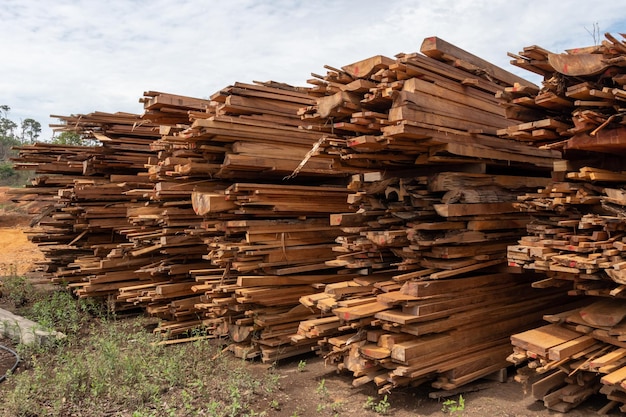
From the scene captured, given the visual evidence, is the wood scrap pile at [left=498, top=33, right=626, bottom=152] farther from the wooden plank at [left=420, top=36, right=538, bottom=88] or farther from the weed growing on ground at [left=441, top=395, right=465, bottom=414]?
the weed growing on ground at [left=441, top=395, right=465, bottom=414]

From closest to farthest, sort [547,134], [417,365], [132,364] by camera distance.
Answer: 1. [547,134]
2. [417,365]
3. [132,364]

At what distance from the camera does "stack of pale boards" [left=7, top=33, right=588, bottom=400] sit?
16.1 feet

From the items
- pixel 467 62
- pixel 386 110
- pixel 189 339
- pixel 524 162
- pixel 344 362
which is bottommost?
pixel 189 339

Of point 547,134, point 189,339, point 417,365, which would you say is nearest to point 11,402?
point 189,339

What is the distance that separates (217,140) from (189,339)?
314 centimetres

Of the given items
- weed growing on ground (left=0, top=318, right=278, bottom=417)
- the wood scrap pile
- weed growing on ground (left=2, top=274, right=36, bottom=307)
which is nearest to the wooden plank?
the wood scrap pile

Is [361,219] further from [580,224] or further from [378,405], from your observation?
[580,224]

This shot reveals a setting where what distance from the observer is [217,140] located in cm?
673

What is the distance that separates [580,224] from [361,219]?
244cm

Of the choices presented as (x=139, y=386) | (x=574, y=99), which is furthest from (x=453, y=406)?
(x=139, y=386)

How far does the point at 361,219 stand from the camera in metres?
5.84

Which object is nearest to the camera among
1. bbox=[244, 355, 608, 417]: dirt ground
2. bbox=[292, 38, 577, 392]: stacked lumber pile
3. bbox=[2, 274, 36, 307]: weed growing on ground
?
bbox=[244, 355, 608, 417]: dirt ground

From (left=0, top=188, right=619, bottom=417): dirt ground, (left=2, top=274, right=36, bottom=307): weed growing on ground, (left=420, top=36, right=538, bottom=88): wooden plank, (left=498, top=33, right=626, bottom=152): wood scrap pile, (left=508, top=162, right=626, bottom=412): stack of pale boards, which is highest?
(left=420, top=36, right=538, bottom=88): wooden plank

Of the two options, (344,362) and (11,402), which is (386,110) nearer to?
(344,362)
